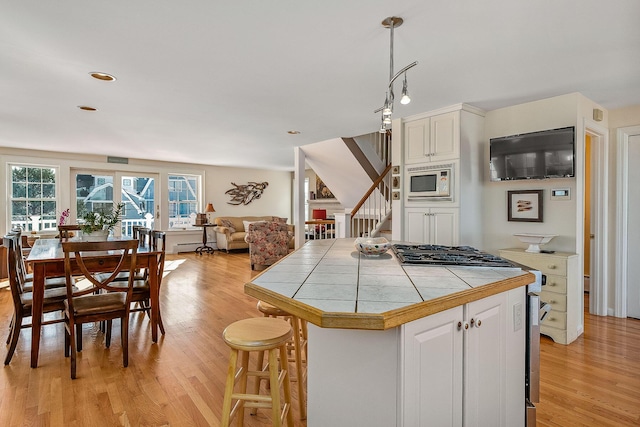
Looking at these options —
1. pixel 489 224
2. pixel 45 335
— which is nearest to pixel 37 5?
pixel 45 335

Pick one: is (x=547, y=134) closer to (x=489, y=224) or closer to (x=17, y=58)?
(x=489, y=224)

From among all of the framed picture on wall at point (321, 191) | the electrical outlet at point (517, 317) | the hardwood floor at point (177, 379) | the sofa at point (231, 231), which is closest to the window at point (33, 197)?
the sofa at point (231, 231)

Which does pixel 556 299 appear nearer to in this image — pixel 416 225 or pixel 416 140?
pixel 416 225

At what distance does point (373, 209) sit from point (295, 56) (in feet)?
11.3

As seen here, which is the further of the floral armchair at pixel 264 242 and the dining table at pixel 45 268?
the floral armchair at pixel 264 242

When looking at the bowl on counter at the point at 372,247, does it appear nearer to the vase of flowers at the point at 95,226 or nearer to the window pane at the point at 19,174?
the vase of flowers at the point at 95,226

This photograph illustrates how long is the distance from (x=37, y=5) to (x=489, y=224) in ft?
13.6

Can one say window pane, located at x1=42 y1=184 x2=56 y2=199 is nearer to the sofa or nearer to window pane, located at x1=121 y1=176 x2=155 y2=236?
window pane, located at x1=121 y1=176 x2=155 y2=236

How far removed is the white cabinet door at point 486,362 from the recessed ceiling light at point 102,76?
314 cm

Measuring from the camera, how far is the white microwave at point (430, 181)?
145 inches

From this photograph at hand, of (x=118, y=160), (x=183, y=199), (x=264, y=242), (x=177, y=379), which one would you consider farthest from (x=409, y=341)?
(x=183, y=199)

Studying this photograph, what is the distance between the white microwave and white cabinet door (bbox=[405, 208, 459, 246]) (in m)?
0.18

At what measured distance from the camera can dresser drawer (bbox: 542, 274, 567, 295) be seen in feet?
9.84

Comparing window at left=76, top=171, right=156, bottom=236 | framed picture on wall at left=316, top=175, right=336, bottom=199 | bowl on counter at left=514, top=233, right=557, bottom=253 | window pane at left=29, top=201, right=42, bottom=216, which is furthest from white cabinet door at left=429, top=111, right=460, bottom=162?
window pane at left=29, top=201, right=42, bottom=216
